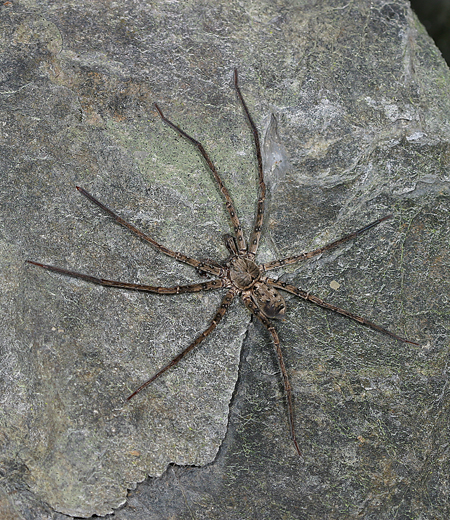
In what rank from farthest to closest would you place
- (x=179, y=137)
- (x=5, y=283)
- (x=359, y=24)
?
1. (x=359, y=24)
2. (x=179, y=137)
3. (x=5, y=283)

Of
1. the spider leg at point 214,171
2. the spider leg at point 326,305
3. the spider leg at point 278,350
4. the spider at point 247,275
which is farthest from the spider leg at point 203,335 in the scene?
the spider leg at point 214,171

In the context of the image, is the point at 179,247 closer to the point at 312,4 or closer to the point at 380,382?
the point at 380,382

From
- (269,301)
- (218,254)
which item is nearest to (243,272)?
(218,254)

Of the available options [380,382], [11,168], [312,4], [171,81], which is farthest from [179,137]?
[380,382]

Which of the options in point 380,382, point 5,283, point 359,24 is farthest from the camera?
point 359,24

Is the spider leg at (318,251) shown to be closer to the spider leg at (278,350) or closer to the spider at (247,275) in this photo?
the spider at (247,275)

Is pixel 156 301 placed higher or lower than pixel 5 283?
higher

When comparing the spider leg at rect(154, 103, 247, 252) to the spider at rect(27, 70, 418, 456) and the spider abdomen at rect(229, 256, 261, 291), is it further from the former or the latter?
the spider abdomen at rect(229, 256, 261, 291)
